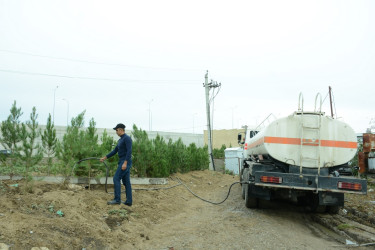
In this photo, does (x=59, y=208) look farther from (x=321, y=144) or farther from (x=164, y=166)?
(x=164, y=166)

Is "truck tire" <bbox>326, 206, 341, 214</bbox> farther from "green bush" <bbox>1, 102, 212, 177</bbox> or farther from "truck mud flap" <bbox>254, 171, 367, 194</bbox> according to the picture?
"green bush" <bbox>1, 102, 212, 177</bbox>

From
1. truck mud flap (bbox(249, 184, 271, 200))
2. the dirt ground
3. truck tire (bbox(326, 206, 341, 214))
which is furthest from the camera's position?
truck tire (bbox(326, 206, 341, 214))

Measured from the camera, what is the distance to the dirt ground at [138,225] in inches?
203

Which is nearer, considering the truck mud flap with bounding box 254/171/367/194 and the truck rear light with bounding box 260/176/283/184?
the truck mud flap with bounding box 254/171/367/194

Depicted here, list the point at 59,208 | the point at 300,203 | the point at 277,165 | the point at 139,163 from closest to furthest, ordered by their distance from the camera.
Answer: the point at 59,208 → the point at 277,165 → the point at 300,203 → the point at 139,163

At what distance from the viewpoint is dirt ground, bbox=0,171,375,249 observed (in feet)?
16.9

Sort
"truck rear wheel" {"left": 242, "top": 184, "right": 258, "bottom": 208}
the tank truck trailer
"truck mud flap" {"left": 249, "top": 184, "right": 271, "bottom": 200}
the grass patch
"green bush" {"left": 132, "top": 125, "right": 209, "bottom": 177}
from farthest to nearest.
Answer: "green bush" {"left": 132, "top": 125, "right": 209, "bottom": 177} → "truck rear wheel" {"left": 242, "top": 184, "right": 258, "bottom": 208} → "truck mud flap" {"left": 249, "top": 184, "right": 271, "bottom": 200} → the tank truck trailer → the grass patch

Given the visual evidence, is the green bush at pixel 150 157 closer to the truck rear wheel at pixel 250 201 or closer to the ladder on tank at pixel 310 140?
the truck rear wheel at pixel 250 201

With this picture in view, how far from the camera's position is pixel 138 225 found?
687 cm

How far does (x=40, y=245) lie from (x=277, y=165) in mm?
5810

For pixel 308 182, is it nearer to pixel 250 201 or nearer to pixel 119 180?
pixel 250 201

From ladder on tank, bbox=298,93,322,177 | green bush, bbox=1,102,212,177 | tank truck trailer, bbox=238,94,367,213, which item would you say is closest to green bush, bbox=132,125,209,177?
green bush, bbox=1,102,212,177

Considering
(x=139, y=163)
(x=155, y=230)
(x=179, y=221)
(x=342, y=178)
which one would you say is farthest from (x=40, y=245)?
(x=139, y=163)

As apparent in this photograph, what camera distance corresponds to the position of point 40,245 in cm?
467
